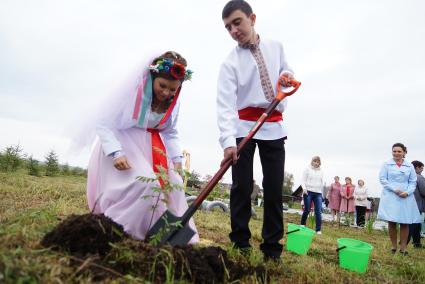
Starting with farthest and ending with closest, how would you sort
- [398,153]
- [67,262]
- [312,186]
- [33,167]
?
1. [33,167]
2. [312,186]
3. [398,153]
4. [67,262]

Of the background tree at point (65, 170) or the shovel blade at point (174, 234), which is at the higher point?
the shovel blade at point (174, 234)

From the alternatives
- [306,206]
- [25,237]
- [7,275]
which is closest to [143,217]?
[25,237]

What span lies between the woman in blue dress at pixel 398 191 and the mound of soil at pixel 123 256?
4.46m

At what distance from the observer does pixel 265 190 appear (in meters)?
3.05

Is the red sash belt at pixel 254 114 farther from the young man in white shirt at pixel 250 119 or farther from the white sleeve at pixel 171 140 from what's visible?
the white sleeve at pixel 171 140

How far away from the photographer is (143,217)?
270cm

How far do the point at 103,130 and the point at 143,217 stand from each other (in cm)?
77

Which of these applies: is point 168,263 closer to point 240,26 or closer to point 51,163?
point 240,26

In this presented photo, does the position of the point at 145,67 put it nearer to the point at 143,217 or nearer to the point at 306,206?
the point at 143,217

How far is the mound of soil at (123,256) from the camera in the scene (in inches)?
66.8

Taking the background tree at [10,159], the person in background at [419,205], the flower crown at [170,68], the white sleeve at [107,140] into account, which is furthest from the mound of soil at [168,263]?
the background tree at [10,159]

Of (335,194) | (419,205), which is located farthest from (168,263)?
(335,194)

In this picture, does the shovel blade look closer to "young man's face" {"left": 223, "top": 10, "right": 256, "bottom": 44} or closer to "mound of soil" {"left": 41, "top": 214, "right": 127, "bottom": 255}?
"mound of soil" {"left": 41, "top": 214, "right": 127, "bottom": 255}

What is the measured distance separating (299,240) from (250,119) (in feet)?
5.07
